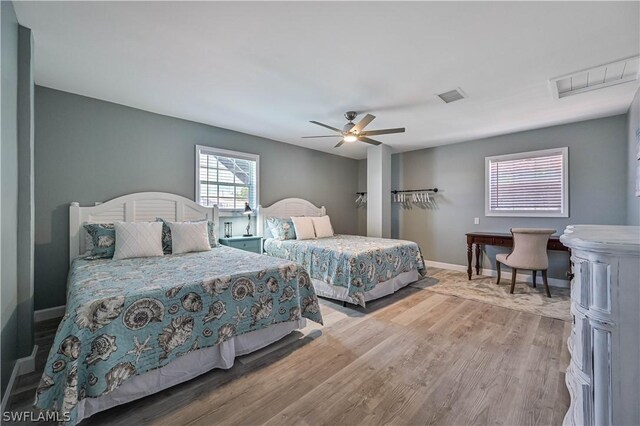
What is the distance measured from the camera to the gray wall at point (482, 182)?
3785 millimetres

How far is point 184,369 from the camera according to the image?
189 centimetres

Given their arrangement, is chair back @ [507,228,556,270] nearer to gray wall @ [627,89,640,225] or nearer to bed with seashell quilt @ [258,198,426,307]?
gray wall @ [627,89,640,225]

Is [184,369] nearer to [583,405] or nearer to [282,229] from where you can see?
[583,405]

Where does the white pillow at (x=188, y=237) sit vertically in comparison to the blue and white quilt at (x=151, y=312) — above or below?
above

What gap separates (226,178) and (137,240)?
1852 millimetres

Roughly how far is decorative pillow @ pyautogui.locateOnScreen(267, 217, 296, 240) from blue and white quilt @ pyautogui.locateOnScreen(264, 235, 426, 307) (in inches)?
6.0

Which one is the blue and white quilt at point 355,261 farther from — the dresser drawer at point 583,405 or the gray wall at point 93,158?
the dresser drawer at point 583,405

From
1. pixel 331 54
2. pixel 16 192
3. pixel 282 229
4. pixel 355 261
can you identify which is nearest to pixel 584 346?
pixel 355 261

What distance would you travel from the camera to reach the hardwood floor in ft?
5.27

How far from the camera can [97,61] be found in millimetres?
2459

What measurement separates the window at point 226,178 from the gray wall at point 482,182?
131 inches

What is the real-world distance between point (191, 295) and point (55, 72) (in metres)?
2.75

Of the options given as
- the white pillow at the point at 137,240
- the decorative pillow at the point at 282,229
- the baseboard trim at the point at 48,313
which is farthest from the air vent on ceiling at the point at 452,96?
the baseboard trim at the point at 48,313

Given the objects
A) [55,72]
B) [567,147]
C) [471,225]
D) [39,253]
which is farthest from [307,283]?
[567,147]
